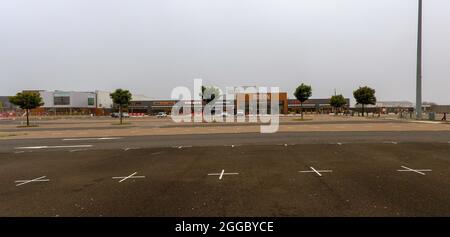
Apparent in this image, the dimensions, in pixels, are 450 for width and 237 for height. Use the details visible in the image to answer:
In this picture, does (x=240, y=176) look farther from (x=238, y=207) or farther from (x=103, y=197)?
(x=103, y=197)

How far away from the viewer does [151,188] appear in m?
8.05

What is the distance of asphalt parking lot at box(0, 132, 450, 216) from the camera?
6.14m

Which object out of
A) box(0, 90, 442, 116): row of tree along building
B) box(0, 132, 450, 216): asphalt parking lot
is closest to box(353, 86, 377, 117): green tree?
box(0, 90, 442, 116): row of tree along building

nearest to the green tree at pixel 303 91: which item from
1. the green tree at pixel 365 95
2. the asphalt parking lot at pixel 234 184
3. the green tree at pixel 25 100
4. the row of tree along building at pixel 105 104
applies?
the green tree at pixel 365 95

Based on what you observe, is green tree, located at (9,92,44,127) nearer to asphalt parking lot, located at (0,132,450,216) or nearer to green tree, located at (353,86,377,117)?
asphalt parking lot, located at (0,132,450,216)

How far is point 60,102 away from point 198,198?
12394 cm

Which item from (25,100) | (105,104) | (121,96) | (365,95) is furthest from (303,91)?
(105,104)

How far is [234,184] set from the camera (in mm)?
8289

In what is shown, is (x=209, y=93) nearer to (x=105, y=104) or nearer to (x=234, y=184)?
(x=234, y=184)

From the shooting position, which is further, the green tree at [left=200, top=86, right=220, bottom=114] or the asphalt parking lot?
the green tree at [left=200, top=86, right=220, bottom=114]

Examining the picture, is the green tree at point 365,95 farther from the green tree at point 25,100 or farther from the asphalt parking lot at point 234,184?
the green tree at point 25,100
